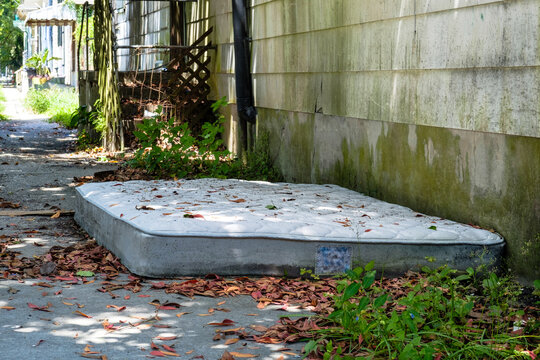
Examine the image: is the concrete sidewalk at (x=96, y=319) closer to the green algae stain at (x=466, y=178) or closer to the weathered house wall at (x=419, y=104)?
the green algae stain at (x=466, y=178)

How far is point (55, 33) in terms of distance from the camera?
3650 cm

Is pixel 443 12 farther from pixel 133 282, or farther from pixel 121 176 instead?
pixel 121 176

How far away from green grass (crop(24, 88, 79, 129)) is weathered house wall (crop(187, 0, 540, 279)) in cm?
1288

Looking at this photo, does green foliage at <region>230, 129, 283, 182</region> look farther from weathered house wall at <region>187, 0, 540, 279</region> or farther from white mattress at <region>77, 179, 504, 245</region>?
white mattress at <region>77, 179, 504, 245</region>

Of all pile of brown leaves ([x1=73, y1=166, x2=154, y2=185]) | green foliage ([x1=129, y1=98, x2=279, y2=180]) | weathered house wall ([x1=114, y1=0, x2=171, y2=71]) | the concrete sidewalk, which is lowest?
the concrete sidewalk

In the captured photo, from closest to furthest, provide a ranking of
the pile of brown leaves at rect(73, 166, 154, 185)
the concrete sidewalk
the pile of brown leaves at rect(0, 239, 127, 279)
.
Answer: the concrete sidewalk
the pile of brown leaves at rect(0, 239, 127, 279)
the pile of brown leaves at rect(73, 166, 154, 185)

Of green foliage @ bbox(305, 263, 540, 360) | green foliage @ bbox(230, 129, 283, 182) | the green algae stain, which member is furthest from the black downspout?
green foliage @ bbox(305, 263, 540, 360)

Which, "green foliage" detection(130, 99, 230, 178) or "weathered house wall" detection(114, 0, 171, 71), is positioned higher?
"weathered house wall" detection(114, 0, 171, 71)

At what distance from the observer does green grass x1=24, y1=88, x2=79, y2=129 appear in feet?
69.5

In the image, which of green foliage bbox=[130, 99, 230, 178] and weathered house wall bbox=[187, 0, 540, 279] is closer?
weathered house wall bbox=[187, 0, 540, 279]

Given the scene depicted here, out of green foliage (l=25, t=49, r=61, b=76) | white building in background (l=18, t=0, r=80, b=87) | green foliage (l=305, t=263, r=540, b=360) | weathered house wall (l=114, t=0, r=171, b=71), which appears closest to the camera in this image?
green foliage (l=305, t=263, r=540, b=360)

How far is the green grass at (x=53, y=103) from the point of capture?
21.2 m

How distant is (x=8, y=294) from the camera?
15.6 feet

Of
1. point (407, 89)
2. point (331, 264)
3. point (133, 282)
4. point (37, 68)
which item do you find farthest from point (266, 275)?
point (37, 68)
